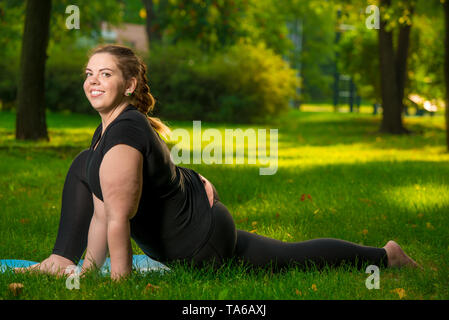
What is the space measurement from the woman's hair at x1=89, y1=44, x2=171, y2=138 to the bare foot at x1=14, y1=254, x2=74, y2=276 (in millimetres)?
1044

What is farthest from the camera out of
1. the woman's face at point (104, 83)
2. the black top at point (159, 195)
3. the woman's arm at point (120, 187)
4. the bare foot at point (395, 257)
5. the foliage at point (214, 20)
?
the foliage at point (214, 20)

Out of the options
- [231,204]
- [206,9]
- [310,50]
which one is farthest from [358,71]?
[310,50]

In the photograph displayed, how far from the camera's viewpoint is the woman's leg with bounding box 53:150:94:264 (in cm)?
400

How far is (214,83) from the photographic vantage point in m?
23.7

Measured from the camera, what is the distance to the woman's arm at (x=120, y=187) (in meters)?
3.30

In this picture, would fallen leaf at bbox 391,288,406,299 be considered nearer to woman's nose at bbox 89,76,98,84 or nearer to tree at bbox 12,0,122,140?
woman's nose at bbox 89,76,98,84

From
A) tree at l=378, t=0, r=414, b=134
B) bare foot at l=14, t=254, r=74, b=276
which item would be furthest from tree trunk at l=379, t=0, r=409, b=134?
bare foot at l=14, t=254, r=74, b=276

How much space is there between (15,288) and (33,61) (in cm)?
987

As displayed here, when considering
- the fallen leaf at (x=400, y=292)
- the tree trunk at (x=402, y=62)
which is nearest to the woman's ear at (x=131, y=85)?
the fallen leaf at (x=400, y=292)

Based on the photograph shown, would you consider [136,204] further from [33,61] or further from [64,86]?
[64,86]

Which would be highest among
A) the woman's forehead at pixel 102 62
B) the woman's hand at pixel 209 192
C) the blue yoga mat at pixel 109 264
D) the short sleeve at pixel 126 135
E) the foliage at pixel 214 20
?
the foliage at pixel 214 20

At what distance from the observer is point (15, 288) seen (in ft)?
11.7

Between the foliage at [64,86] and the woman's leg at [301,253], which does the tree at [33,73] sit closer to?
the woman's leg at [301,253]

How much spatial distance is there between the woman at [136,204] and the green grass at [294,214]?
0.13 m
